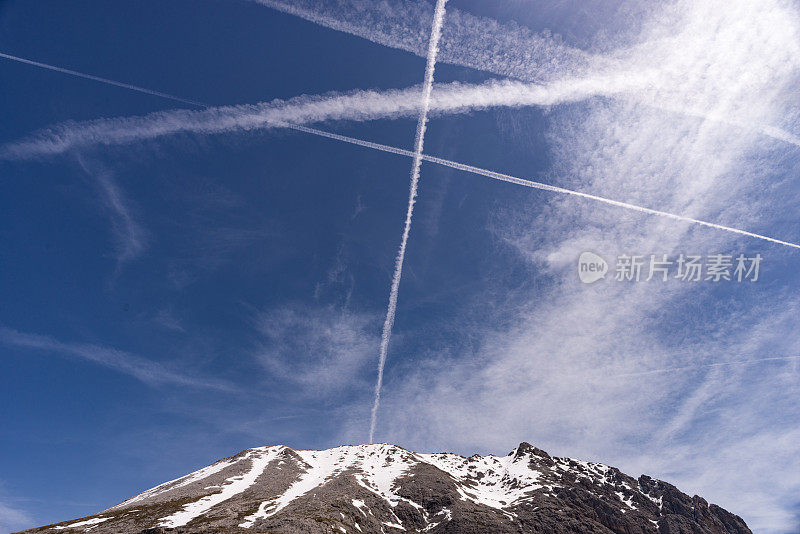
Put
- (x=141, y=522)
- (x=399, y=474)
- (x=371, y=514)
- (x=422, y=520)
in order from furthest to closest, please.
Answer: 1. (x=399, y=474)
2. (x=422, y=520)
3. (x=371, y=514)
4. (x=141, y=522)

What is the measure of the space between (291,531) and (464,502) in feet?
302

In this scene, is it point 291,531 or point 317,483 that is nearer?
point 291,531

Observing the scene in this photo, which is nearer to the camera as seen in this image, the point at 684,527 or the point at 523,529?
the point at 523,529

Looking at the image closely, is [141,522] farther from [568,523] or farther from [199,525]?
[568,523]

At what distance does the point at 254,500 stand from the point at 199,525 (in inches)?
1339

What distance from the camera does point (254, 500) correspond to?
141 metres

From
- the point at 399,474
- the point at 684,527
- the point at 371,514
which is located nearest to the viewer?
the point at 371,514

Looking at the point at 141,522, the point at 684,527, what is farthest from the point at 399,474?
the point at 684,527

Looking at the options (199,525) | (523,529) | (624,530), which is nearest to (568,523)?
(523,529)

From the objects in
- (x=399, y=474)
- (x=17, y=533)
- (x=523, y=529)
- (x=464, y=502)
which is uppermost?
(x=399, y=474)

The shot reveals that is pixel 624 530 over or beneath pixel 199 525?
over

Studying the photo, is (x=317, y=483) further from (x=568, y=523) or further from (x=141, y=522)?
(x=568, y=523)

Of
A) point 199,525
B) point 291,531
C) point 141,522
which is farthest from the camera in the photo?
point 141,522

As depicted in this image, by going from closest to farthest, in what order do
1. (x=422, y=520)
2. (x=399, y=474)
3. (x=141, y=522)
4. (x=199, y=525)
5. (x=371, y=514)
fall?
(x=199, y=525) → (x=141, y=522) → (x=371, y=514) → (x=422, y=520) → (x=399, y=474)
